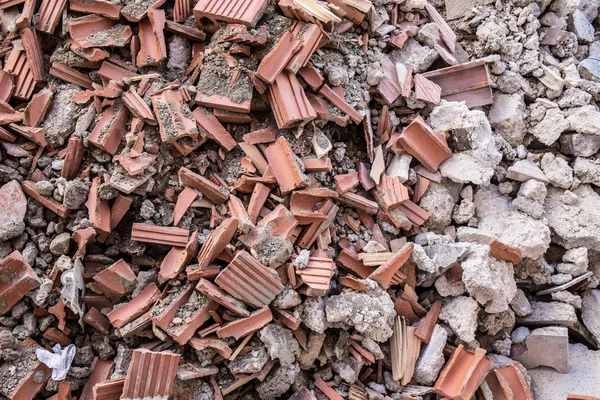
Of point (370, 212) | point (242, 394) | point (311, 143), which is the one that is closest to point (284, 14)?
point (311, 143)

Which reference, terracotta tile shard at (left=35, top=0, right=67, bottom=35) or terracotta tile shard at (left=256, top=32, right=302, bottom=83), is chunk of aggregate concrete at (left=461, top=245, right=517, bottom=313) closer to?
terracotta tile shard at (left=256, top=32, right=302, bottom=83)

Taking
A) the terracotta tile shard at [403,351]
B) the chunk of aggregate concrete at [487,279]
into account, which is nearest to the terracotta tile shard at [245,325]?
the terracotta tile shard at [403,351]

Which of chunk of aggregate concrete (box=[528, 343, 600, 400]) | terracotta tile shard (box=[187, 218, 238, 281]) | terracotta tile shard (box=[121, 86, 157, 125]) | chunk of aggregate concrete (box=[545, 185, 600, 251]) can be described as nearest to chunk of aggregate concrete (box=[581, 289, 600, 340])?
chunk of aggregate concrete (box=[528, 343, 600, 400])

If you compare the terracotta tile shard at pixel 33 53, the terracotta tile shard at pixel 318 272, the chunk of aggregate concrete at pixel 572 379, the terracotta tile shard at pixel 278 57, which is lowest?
the chunk of aggregate concrete at pixel 572 379

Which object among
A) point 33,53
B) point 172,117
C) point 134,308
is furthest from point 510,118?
point 33,53

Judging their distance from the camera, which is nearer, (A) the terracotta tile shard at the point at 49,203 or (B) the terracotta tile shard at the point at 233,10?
(A) the terracotta tile shard at the point at 49,203

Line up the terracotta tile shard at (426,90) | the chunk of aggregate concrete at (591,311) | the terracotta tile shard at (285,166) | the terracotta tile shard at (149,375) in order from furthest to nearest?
the terracotta tile shard at (426,90)
the chunk of aggregate concrete at (591,311)
the terracotta tile shard at (285,166)
the terracotta tile shard at (149,375)

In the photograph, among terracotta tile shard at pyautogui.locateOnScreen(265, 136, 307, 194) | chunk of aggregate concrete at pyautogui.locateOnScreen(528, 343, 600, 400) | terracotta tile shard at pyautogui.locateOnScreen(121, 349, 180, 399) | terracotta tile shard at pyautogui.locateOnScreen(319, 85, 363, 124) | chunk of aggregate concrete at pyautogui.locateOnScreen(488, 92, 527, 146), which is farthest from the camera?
chunk of aggregate concrete at pyautogui.locateOnScreen(488, 92, 527, 146)

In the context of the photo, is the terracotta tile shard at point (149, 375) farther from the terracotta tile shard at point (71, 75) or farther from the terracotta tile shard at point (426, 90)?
the terracotta tile shard at point (426, 90)
